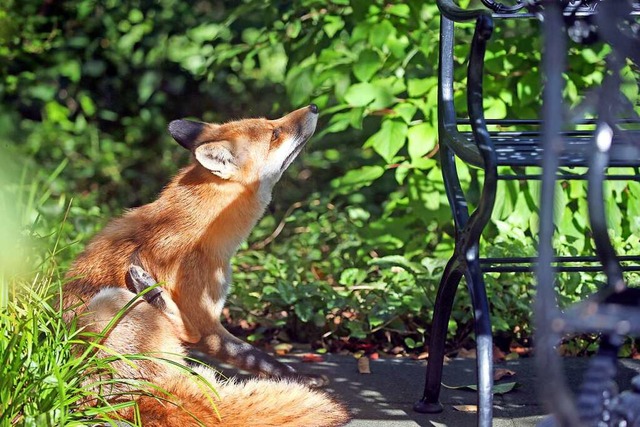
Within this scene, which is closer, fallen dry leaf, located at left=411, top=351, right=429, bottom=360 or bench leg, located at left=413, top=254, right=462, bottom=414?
bench leg, located at left=413, top=254, right=462, bottom=414

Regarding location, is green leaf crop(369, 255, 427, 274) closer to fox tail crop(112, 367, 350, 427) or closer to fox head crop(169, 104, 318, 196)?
fox head crop(169, 104, 318, 196)

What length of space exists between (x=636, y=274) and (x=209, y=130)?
7.33 ft

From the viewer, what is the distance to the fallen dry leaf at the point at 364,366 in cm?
392

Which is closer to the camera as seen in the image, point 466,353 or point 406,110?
point 466,353

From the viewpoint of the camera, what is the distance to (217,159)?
159 inches

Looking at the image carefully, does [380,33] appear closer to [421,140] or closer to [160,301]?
[421,140]

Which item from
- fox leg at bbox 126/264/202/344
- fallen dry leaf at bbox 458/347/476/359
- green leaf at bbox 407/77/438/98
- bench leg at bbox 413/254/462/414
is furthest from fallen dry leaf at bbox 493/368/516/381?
Result: green leaf at bbox 407/77/438/98

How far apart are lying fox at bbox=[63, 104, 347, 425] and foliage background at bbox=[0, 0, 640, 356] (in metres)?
0.24

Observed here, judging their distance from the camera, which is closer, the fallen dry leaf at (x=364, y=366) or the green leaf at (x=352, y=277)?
the fallen dry leaf at (x=364, y=366)

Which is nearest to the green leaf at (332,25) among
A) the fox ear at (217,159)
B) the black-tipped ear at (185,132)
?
the black-tipped ear at (185,132)

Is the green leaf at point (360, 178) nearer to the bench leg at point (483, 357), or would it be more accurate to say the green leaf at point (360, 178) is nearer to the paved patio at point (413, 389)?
the paved patio at point (413, 389)

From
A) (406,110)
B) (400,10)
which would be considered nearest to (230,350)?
(406,110)

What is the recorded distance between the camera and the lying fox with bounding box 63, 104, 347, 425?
129 inches

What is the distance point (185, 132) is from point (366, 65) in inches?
45.7
